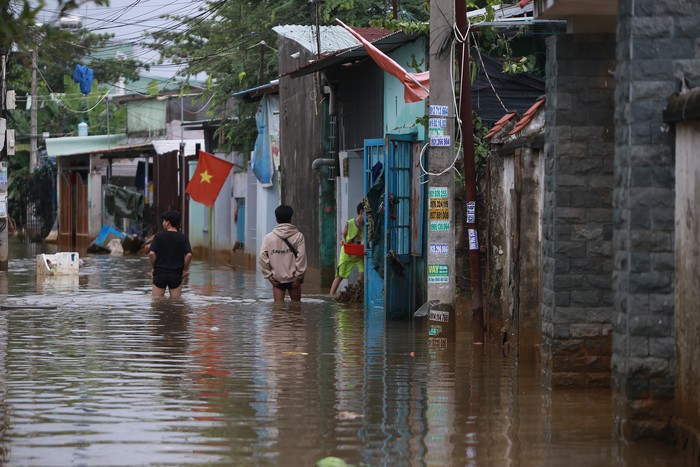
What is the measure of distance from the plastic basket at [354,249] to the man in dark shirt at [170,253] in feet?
8.08

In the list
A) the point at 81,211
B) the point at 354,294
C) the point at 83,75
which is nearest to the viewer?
the point at 354,294

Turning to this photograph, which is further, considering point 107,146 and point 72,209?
point 107,146

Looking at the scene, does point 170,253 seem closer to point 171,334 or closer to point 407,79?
point 171,334

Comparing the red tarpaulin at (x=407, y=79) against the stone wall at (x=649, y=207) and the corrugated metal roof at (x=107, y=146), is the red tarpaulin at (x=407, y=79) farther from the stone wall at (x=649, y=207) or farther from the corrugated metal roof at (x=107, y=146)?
the corrugated metal roof at (x=107, y=146)

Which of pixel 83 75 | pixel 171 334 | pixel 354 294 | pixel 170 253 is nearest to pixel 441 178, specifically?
pixel 171 334

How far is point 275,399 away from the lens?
1032 centimetres

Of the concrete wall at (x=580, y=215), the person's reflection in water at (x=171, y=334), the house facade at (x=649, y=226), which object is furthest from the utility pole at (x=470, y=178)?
the house facade at (x=649, y=226)

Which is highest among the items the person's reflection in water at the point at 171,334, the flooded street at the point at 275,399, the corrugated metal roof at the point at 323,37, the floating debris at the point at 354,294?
the corrugated metal roof at the point at 323,37

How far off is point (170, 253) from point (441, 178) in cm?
607

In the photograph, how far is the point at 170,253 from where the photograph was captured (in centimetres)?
1927

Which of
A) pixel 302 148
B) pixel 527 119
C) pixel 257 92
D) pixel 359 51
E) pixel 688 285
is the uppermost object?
pixel 257 92

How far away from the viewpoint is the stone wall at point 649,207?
8.70 m

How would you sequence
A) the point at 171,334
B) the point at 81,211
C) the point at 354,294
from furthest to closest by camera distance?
the point at 81,211 < the point at 354,294 < the point at 171,334

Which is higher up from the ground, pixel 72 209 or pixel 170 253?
pixel 72 209
